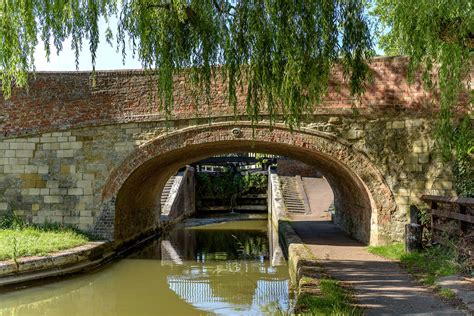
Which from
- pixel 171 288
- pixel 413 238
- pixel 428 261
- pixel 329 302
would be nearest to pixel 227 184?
pixel 171 288

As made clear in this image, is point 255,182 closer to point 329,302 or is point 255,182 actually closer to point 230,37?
point 230,37

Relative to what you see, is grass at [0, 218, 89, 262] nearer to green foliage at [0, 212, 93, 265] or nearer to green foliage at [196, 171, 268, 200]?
green foliage at [0, 212, 93, 265]

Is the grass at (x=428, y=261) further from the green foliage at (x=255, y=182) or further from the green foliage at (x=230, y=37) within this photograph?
the green foliage at (x=255, y=182)

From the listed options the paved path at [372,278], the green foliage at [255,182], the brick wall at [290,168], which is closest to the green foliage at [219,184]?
the green foliage at [255,182]

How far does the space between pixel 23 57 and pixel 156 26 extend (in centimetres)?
206

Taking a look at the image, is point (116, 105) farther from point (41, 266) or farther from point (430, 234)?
point (430, 234)

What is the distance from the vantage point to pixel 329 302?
505 centimetres

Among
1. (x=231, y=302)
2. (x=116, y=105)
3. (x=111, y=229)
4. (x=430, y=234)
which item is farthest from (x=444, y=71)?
(x=111, y=229)

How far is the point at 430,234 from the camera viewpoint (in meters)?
8.98

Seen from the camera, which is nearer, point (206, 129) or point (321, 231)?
point (206, 129)

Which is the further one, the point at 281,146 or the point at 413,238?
the point at 281,146

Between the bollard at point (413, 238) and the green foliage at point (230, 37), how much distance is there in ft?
11.3

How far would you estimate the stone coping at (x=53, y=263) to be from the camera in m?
8.05

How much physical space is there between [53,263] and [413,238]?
625 centimetres
